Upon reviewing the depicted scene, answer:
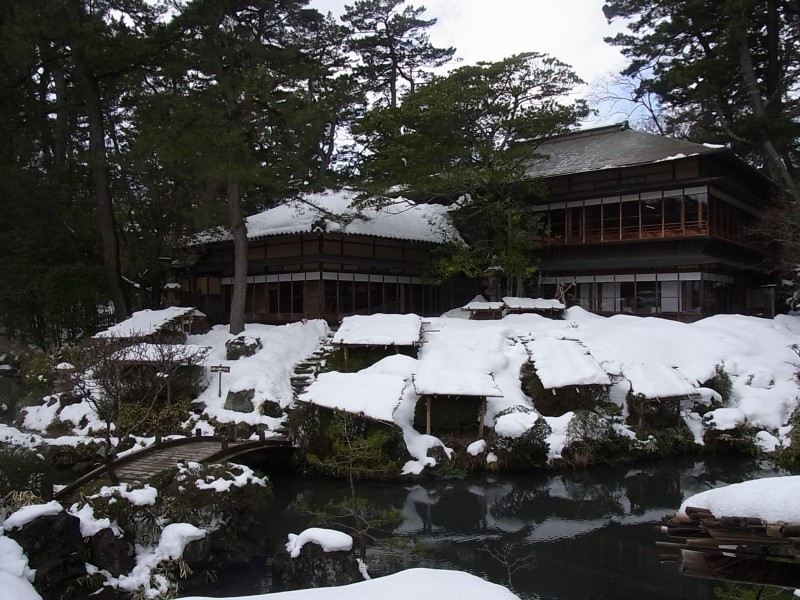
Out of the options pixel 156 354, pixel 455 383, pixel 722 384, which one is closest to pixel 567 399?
pixel 455 383

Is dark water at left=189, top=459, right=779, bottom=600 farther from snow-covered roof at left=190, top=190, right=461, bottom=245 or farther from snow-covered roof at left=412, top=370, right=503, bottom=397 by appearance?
snow-covered roof at left=190, top=190, right=461, bottom=245

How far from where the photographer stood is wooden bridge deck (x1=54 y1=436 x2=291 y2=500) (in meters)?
12.3

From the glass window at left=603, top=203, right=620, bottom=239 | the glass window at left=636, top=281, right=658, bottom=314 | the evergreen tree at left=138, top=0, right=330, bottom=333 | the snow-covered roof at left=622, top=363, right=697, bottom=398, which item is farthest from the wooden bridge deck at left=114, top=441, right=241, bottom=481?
the glass window at left=603, top=203, right=620, bottom=239

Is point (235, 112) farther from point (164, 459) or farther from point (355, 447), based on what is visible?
point (355, 447)

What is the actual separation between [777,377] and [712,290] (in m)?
6.76

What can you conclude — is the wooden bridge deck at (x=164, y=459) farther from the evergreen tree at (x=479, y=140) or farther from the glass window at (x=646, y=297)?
the glass window at (x=646, y=297)

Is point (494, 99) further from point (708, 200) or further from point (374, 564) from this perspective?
point (374, 564)

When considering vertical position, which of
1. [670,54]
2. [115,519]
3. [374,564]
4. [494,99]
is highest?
[670,54]

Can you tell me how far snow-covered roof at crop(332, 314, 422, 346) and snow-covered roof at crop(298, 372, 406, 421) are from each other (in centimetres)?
232

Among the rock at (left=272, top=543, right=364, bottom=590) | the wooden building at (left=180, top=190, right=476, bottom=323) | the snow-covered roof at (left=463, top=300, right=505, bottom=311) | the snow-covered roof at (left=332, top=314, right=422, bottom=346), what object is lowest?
the rock at (left=272, top=543, right=364, bottom=590)

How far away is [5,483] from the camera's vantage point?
11.1 m

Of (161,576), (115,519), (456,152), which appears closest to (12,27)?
(456,152)

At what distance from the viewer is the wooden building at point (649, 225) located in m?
23.5

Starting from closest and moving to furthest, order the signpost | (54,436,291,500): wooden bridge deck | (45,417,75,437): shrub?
1. (54,436,291,500): wooden bridge deck
2. (45,417,75,437): shrub
3. the signpost
